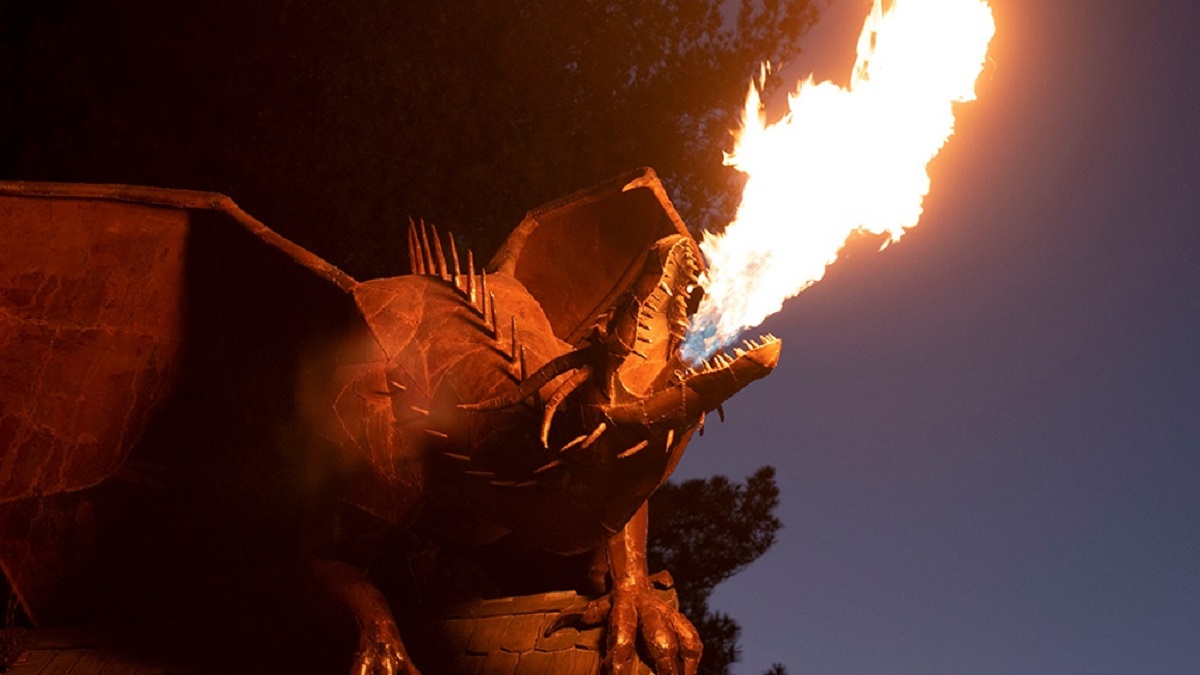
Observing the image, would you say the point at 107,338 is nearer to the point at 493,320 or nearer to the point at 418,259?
the point at 418,259

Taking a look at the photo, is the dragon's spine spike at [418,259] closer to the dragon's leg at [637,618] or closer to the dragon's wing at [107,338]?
the dragon's wing at [107,338]

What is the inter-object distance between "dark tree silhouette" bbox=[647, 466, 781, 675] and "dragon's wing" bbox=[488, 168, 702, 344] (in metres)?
7.71

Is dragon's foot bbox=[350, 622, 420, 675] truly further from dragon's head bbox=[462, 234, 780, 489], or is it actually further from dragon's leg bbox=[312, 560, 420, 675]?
dragon's head bbox=[462, 234, 780, 489]

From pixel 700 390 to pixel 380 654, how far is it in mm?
1864

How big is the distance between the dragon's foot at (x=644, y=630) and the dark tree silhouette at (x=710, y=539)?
339 inches

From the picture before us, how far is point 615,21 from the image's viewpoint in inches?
509

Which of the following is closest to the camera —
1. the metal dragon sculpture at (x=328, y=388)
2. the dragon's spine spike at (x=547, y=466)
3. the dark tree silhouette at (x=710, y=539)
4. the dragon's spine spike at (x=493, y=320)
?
the dragon's spine spike at (x=547, y=466)

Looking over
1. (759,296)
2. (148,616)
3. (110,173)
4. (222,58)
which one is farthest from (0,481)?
(222,58)

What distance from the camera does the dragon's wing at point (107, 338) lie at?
19.5ft

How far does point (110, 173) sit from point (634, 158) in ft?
16.9

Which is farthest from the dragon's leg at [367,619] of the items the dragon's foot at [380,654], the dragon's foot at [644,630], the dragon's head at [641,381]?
the dragon's head at [641,381]

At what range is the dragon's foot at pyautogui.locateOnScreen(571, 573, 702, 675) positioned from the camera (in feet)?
17.3

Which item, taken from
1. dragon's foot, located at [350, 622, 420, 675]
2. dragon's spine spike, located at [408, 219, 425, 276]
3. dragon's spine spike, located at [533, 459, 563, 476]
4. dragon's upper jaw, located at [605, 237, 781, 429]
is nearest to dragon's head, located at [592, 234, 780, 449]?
dragon's upper jaw, located at [605, 237, 781, 429]

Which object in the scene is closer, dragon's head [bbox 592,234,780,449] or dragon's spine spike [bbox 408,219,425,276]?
dragon's head [bbox 592,234,780,449]
